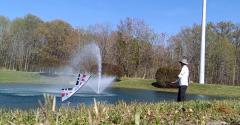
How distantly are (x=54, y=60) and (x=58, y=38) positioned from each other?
5180mm

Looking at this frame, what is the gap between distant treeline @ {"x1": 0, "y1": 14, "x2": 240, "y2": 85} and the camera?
67.1 meters

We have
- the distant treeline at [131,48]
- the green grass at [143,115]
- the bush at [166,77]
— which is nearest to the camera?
the green grass at [143,115]

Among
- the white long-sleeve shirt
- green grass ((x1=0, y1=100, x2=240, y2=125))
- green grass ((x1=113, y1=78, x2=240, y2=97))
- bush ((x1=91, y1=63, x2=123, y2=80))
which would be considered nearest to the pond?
the white long-sleeve shirt

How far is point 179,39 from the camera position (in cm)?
7175

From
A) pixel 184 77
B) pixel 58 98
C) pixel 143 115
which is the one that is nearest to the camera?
pixel 143 115

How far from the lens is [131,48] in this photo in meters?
66.5

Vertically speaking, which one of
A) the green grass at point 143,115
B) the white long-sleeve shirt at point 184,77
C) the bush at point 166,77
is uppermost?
the bush at point 166,77

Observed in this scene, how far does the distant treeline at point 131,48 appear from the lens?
6712 centimetres

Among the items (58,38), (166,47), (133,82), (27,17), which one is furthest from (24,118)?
(27,17)

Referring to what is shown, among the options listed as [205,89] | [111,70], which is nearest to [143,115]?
[205,89]

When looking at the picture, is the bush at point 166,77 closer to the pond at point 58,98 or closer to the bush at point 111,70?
the bush at point 111,70

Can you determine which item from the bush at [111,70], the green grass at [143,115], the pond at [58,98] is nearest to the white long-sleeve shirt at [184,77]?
the pond at [58,98]

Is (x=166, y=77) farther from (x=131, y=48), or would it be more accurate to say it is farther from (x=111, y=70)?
(x=131, y=48)

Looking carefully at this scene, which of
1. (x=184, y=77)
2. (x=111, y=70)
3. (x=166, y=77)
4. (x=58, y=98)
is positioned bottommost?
(x=58, y=98)
